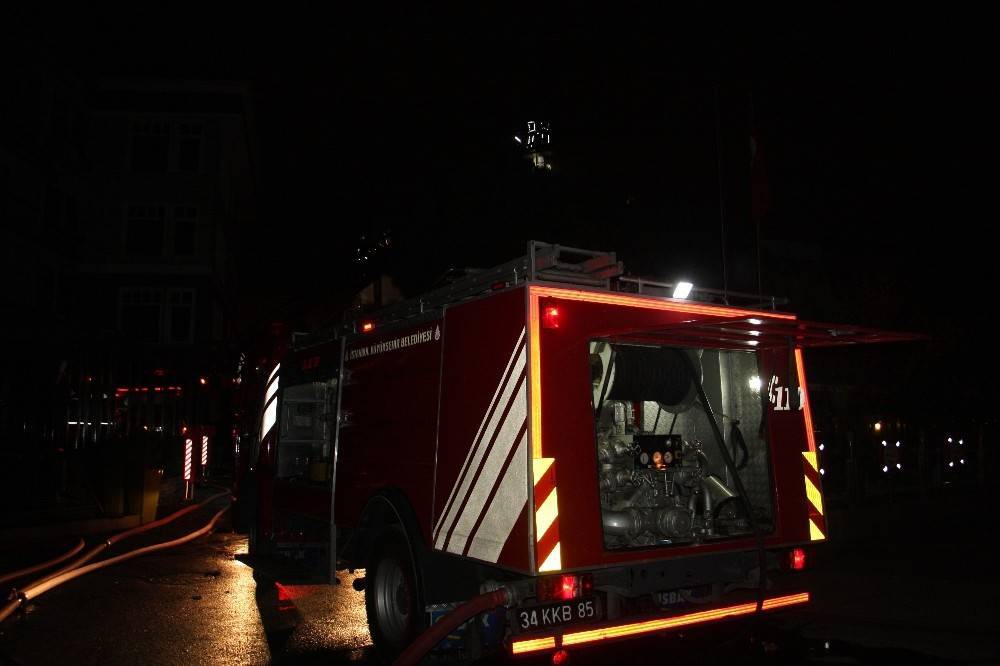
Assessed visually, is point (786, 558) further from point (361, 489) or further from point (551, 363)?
point (361, 489)

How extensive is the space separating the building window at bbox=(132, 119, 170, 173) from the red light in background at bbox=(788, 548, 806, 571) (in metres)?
31.3

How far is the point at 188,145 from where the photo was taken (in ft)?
107

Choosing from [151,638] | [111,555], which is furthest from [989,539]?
[111,555]

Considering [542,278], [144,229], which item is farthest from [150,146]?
[542,278]

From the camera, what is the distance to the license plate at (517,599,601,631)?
16.0 feet

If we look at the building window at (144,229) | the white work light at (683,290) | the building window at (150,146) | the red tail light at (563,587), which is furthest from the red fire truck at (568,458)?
the building window at (150,146)

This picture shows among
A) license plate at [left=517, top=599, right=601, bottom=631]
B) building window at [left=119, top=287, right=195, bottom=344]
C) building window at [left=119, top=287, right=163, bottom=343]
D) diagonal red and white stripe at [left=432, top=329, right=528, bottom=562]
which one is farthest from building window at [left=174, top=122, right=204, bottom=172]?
license plate at [left=517, top=599, right=601, bottom=631]

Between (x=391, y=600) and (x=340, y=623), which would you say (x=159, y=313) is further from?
(x=391, y=600)

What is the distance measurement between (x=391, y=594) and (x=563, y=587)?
195 centimetres

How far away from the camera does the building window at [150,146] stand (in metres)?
32.4

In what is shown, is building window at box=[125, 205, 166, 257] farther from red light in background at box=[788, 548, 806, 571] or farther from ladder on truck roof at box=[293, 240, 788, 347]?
red light in background at box=[788, 548, 806, 571]

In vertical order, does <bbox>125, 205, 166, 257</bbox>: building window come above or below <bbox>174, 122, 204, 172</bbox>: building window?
below

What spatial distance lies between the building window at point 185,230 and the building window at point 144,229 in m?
0.56

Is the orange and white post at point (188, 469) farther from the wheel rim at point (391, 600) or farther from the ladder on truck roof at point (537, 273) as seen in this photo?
the ladder on truck roof at point (537, 273)
